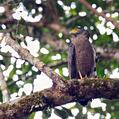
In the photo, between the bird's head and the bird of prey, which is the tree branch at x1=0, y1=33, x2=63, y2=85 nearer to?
the bird of prey

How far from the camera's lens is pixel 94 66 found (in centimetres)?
547

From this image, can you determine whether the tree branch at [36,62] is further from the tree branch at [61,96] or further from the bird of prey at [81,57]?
the bird of prey at [81,57]

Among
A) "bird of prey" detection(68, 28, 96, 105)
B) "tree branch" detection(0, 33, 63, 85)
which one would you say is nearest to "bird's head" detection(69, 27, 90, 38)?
"bird of prey" detection(68, 28, 96, 105)

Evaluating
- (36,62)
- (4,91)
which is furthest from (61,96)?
(4,91)

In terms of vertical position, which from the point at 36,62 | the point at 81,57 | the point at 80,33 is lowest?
the point at 81,57

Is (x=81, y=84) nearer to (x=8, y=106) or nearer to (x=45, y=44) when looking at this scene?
(x=8, y=106)

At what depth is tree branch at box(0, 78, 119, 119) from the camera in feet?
12.3

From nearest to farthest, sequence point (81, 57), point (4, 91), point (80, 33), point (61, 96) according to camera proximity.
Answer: point (61, 96) → point (4, 91) → point (81, 57) → point (80, 33)

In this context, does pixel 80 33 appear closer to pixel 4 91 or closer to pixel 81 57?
pixel 81 57

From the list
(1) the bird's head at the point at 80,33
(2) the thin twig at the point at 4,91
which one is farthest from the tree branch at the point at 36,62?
(1) the bird's head at the point at 80,33

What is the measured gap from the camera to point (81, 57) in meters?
5.36

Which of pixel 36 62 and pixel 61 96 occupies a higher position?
pixel 36 62

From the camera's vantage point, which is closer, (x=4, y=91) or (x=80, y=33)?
(x=4, y=91)

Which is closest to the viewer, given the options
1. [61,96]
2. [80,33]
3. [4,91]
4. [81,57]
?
[61,96]
